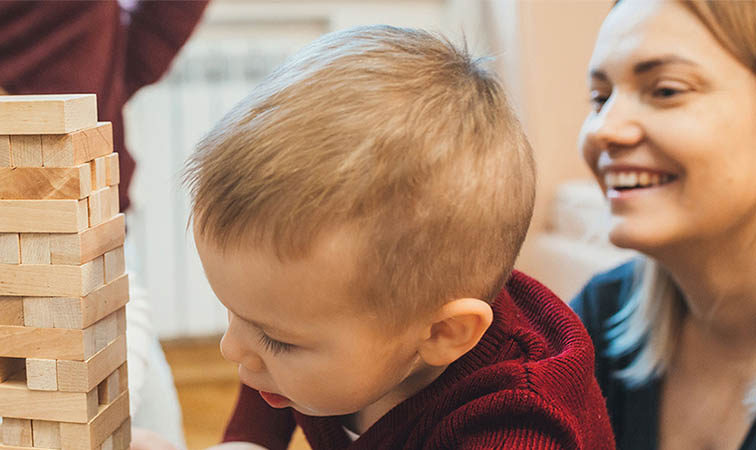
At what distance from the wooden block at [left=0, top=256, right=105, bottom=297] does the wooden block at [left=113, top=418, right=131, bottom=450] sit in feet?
0.46

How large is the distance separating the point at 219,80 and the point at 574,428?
1.97m

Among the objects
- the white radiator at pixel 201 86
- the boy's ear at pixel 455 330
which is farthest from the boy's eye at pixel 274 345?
the white radiator at pixel 201 86

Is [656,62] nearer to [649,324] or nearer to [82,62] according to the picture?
[649,324]

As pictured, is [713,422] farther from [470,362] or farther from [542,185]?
[542,185]

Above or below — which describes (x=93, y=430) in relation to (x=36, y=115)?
below

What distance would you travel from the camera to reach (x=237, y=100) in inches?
98.5

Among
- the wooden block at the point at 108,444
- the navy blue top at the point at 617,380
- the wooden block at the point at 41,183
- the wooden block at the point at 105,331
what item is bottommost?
the navy blue top at the point at 617,380

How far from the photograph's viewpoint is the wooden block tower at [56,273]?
1.93ft

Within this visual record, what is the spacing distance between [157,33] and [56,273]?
2.35ft

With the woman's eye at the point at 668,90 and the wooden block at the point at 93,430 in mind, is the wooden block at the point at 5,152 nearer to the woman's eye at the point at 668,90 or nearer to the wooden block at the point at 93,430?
the wooden block at the point at 93,430

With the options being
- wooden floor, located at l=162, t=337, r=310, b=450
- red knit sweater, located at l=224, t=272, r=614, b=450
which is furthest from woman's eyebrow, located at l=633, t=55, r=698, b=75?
wooden floor, located at l=162, t=337, r=310, b=450

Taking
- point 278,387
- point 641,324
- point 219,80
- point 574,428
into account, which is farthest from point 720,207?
point 219,80

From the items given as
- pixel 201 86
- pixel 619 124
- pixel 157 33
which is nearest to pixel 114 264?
pixel 619 124

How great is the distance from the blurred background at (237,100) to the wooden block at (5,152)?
1.66m
